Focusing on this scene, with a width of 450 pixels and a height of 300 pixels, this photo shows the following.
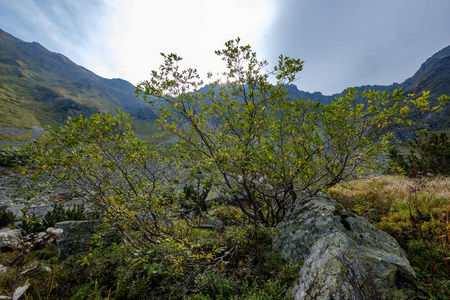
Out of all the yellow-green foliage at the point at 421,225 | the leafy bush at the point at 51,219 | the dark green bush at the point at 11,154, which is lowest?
the leafy bush at the point at 51,219

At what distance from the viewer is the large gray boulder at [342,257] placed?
10.1 ft

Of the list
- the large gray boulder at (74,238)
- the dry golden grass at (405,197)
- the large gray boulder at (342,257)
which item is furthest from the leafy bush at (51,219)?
the dry golden grass at (405,197)

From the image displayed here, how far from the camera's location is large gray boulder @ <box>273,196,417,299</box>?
3.07 m

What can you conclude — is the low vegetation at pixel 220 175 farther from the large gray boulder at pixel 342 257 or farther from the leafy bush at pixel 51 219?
the leafy bush at pixel 51 219

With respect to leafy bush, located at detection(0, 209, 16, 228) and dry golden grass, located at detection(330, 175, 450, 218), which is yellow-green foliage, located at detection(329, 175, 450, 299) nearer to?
dry golden grass, located at detection(330, 175, 450, 218)

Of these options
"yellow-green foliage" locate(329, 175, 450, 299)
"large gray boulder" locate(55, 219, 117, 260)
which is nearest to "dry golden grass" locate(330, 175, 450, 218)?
"yellow-green foliage" locate(329, 175, 450, 299)

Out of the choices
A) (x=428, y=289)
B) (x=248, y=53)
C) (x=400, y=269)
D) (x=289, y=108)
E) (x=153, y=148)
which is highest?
(x=248, y=53)

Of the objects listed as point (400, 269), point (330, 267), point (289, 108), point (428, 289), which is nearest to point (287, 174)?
point (289, 108)

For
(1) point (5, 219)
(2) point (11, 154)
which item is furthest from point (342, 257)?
(1) point (5, 219)

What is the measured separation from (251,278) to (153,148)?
4996mm

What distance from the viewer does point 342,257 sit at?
3500mm

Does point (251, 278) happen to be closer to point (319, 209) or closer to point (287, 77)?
point (319, 209)

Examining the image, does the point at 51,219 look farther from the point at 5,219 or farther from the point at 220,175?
the point at 220,175

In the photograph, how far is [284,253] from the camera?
5258mm
